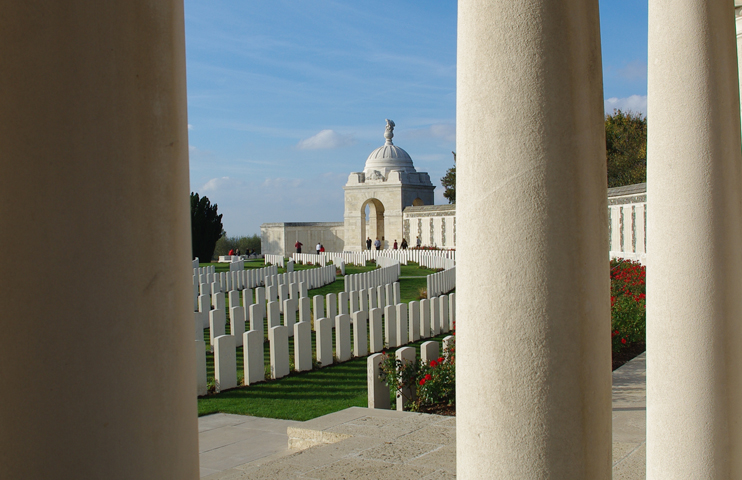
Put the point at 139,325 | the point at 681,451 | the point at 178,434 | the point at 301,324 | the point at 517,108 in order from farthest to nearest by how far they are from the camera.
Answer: the point at 301,324, the point at 681,451, the point at 517,108, the point at 178,434, the point at 139,325

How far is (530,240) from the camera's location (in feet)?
6.68

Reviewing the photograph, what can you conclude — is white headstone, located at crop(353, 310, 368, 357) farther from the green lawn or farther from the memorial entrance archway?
the memorial entrance archway

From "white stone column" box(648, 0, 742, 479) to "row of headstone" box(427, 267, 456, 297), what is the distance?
46.5 ft

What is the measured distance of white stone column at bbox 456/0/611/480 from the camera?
2035mm

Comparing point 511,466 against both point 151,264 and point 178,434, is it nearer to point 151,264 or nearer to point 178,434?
point 178,434

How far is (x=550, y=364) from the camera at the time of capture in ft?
6.72

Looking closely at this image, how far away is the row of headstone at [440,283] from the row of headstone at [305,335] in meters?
4.23

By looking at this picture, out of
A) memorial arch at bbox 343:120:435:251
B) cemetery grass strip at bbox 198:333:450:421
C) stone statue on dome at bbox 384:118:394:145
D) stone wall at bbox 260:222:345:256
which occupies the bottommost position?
cemetery grass strip at bbox 198:333:450:421

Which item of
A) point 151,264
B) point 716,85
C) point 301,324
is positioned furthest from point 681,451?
point 301,324

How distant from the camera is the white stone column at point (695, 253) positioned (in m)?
3.11

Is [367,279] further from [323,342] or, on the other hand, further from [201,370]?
[201,370]

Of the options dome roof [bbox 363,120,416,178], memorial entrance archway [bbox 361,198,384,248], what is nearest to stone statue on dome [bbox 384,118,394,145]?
dome roof [bbox 363,120,416,178]

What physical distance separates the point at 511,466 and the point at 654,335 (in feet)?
5.19

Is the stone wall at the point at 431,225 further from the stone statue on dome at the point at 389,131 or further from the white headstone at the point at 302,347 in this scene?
the white headstone at the point at 302,347
